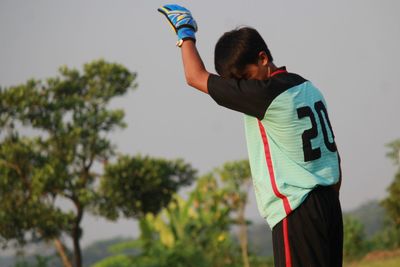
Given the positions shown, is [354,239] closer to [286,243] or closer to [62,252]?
[62,252]

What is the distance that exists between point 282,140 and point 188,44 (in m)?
0.51

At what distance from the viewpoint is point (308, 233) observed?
8.11ft

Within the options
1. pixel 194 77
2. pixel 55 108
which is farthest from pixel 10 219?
pixel 194 77

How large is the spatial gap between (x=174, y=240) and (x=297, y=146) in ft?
36.2

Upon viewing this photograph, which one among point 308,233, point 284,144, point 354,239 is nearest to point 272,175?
point 284,144

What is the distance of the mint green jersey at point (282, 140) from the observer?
2.46 m

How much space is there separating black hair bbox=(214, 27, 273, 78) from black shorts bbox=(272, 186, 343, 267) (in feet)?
1.72

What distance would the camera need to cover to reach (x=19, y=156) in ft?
76.3

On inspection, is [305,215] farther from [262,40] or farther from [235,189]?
[235,189]

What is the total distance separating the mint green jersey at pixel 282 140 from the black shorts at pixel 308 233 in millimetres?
33

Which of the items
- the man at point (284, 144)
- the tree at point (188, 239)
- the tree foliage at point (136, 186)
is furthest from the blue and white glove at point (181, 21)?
the tree foliage at point (136, 186)

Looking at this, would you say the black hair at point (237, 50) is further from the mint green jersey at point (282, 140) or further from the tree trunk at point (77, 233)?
the tree trunk at point (77, 233)

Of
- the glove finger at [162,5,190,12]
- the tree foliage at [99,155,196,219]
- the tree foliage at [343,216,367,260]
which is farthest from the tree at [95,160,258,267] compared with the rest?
the glove finger at [162,5,190,12]

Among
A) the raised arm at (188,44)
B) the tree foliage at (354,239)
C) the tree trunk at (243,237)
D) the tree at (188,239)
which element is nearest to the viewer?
the raised arm at (188,44)
